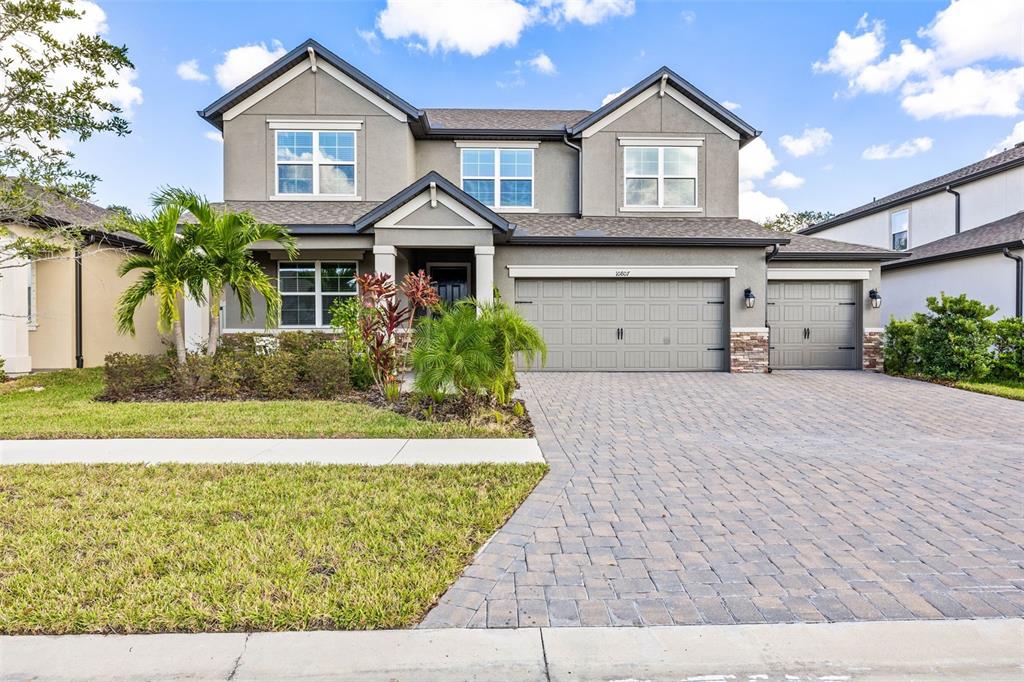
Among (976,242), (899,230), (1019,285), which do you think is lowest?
(1019,285)

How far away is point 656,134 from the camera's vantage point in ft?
48.4

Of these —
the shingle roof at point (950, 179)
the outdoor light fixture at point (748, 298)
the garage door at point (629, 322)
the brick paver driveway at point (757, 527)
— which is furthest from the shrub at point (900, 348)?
the shingle roof at point (950, 179)

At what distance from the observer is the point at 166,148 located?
16.6m

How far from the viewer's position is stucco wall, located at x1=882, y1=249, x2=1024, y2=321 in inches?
585

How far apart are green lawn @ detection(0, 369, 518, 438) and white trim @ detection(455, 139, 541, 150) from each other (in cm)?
913

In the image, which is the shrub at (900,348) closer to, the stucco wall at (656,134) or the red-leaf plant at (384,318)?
the stucco wall at (656,134)

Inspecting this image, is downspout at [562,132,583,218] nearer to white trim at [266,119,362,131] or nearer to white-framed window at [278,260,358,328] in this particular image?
white trim at [266,119,362,131]

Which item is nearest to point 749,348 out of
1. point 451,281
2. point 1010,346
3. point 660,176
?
point 660,176

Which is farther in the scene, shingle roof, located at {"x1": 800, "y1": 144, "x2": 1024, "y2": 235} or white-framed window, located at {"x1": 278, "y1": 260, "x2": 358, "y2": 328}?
shingle roof, located at {"x1": 800, "y1": 144, "x2": 1024, "y2": 235}

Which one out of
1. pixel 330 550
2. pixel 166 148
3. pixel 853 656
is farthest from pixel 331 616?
pixel 166 148

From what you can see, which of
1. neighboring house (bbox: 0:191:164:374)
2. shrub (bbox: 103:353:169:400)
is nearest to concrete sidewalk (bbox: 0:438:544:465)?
shrub (bbox: 103:353:169:400)

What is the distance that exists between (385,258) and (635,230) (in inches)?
250

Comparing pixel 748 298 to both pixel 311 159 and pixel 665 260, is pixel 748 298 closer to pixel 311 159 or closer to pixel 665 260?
pixel 665 260

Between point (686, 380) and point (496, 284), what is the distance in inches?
203
